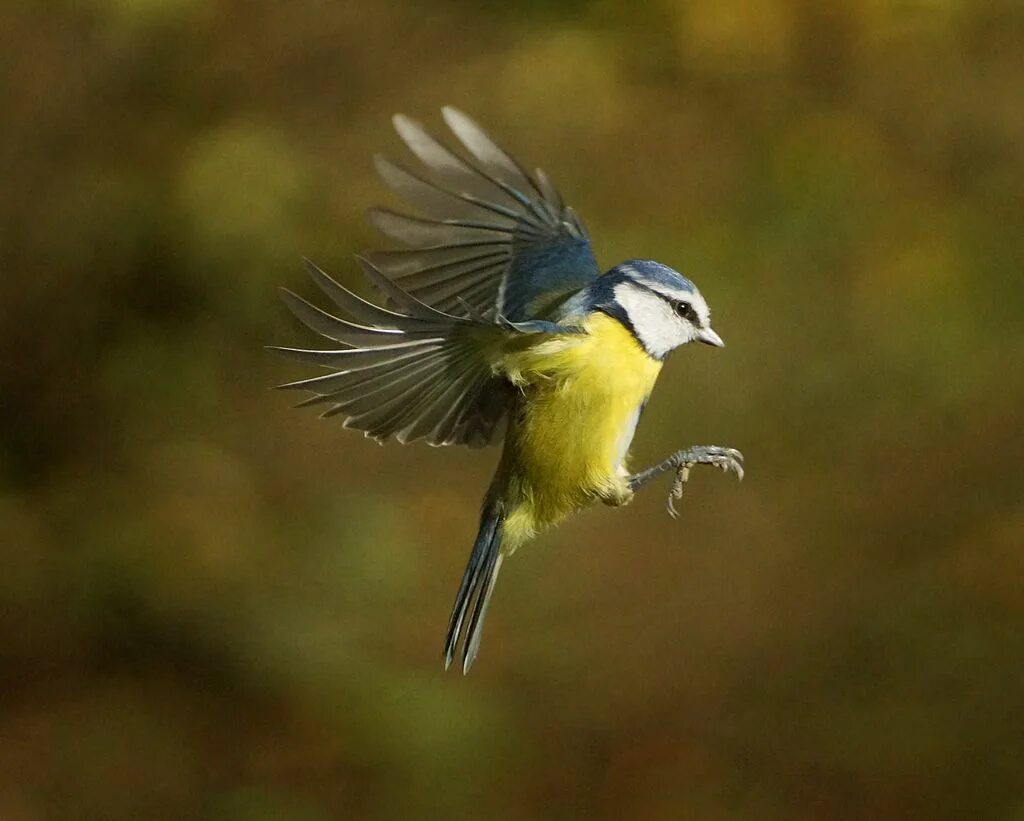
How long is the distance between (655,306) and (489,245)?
0.81ft

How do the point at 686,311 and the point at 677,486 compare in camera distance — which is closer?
the point at 677,486

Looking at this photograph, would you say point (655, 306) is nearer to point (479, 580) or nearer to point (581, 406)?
point (581, 406)

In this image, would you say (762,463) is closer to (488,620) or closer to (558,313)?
(488,620)

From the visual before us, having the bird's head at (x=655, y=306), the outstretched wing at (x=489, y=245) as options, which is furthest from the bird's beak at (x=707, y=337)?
the outstretched wing at (x=489, y=245)

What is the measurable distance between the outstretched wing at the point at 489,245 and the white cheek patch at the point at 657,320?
0.44 feet

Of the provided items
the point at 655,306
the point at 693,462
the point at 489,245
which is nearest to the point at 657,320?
the point at 655,306

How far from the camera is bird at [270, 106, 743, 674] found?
2.31 ft

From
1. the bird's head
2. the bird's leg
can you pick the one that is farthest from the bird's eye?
the bird's leg

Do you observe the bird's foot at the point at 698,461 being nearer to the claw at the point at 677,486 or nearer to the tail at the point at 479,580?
the claw at the point at 677,486

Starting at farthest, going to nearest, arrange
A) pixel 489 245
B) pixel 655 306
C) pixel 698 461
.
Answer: pixel 489 245 → pixel 655 306 → pixel 698 461

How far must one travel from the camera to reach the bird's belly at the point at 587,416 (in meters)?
0.82

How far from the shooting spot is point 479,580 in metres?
0.87

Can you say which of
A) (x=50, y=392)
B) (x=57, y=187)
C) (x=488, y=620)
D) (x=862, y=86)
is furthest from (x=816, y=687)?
(x=57, y=187)

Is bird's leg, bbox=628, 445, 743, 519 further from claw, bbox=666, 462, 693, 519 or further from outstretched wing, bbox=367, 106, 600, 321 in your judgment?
outstretched wing, bbox=367, 106, 600, 321
